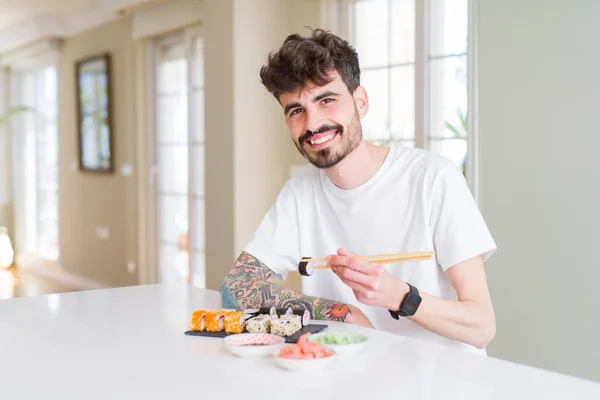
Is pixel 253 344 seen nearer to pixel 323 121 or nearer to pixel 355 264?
pixel 355 264

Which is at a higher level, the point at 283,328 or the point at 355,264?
the point at 355,264

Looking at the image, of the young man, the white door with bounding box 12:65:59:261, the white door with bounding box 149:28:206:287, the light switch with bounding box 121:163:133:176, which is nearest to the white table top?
the young man

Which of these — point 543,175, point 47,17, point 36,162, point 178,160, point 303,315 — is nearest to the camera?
point 303,315

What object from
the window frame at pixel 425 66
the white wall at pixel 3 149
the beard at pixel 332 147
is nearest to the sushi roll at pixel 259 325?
the beard at pixel 332 147

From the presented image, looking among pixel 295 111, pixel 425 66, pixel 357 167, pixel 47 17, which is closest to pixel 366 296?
pixel 357 167

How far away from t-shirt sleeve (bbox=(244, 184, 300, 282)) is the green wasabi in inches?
26.8

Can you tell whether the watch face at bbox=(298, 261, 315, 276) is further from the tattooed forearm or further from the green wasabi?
the green wasabi

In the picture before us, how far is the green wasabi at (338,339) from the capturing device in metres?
1.39

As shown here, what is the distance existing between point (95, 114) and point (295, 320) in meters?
5.70

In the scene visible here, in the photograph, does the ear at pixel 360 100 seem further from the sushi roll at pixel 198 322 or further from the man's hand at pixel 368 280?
the sushi roll at pixel 198 322

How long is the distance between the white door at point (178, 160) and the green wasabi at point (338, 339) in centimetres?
407

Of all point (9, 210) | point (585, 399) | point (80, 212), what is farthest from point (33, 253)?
point (585, 399)

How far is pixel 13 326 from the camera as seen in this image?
175 cm

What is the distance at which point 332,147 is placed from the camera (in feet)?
6.41
